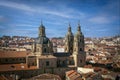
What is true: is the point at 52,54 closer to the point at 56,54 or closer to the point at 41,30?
the point at 56,54

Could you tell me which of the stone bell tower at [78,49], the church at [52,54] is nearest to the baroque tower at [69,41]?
the church at [52,54]

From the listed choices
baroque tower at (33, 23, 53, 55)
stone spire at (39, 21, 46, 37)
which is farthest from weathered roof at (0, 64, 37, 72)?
stone spire at (39, 21, 46, 37)

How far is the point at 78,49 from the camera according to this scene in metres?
21.0

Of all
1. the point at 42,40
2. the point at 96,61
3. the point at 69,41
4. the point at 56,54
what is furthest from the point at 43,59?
the point at 96,61

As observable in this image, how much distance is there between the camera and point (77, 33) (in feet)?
69.2

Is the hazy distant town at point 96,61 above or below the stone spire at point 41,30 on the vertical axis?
below

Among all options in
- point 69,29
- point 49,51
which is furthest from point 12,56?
point 69,29

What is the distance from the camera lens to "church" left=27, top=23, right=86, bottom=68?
19.5 metres

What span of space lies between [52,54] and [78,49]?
2651 millimetres

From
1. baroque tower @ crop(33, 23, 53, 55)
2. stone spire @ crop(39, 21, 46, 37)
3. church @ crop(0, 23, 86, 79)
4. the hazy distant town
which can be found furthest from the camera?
stone spire @ crop(39, 21, 46, 37)

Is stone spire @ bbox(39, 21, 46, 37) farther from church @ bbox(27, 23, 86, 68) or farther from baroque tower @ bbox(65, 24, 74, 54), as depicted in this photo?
baroque tower @ bbox(65, 24, 74, 54)

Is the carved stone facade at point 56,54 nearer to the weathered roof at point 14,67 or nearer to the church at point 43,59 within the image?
the church at point 43,59

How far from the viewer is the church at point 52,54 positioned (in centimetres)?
1950

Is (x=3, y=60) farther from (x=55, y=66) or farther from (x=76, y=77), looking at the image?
(x=76, y=77)
